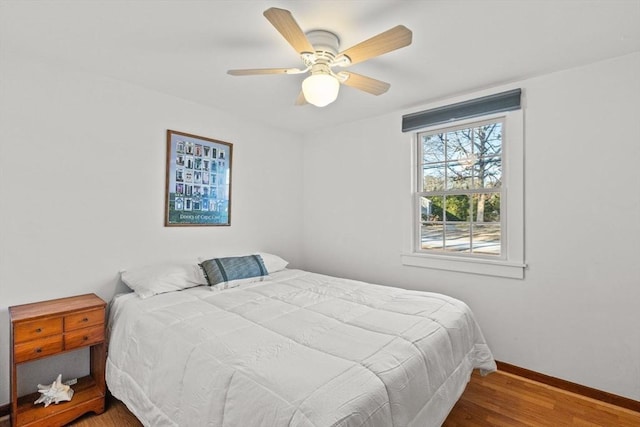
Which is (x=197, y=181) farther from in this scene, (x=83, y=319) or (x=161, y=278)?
(x=83, y=319)

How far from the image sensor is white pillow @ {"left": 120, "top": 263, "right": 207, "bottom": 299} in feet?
7.84

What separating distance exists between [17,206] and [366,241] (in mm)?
3027

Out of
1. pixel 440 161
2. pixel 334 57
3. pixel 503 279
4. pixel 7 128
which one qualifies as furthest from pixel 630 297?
pixel 7 128

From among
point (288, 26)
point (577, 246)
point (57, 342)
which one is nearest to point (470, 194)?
point (577, 246)

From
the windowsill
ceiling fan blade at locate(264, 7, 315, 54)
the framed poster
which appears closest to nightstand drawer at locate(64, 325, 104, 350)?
the framed poster

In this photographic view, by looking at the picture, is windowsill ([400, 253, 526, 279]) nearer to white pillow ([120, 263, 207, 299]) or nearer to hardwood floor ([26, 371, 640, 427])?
hardwood floor ([26, 371, 640, 427])

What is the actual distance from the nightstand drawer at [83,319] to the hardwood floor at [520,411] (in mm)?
619

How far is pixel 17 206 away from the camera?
2.11 metres

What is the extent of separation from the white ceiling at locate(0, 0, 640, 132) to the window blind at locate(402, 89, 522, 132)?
0.13 m

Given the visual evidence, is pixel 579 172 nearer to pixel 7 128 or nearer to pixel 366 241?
pixel 366 241

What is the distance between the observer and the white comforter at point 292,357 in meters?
1.19

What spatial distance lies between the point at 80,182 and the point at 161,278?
97 cm

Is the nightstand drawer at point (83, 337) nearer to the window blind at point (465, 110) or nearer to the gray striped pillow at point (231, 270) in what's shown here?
the gray striped pillow at point (231, 270)

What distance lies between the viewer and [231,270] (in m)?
2.73
